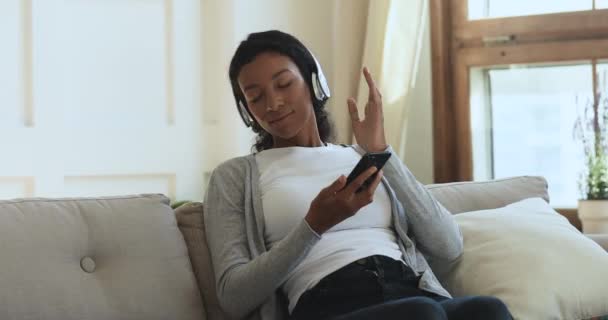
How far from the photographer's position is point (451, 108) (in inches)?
123

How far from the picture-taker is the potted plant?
268 centimetres

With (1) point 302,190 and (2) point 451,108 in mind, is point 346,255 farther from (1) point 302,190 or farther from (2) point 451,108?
(2) point 451,108

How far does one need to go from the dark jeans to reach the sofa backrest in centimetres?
27

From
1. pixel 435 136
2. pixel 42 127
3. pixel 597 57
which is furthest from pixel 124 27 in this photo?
pixel 597 57

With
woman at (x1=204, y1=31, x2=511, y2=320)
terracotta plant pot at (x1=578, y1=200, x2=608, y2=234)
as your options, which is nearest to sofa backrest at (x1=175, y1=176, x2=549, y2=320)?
woman at (x1=204, y1=31, x2=511, y2=320)

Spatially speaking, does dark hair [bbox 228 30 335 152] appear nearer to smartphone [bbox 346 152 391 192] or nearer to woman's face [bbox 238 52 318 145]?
woman's face [bbox 238 52 318 145]

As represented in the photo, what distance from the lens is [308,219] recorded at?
1.44 metres

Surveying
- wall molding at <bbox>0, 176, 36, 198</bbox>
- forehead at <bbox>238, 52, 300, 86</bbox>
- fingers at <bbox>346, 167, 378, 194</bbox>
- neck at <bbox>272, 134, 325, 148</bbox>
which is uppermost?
forehead at <bbox>238, 52, 300, 86</bbox>

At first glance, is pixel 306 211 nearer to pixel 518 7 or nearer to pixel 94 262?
pixel 94 262

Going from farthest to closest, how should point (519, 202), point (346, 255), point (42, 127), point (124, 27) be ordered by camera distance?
point (124, 27)
point (42, 127)
point (519, 202)
point (346, 255)

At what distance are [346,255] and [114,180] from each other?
1.59 meters

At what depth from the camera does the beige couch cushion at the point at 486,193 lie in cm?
205

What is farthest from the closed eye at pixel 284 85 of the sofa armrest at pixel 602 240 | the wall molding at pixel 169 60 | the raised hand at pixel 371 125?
the wall molding at pixel 169 60

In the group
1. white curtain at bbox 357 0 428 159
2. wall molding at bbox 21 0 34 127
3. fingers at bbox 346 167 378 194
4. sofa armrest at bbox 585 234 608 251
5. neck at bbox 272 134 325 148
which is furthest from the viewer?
white curtain at bbox 357 0 428 159
